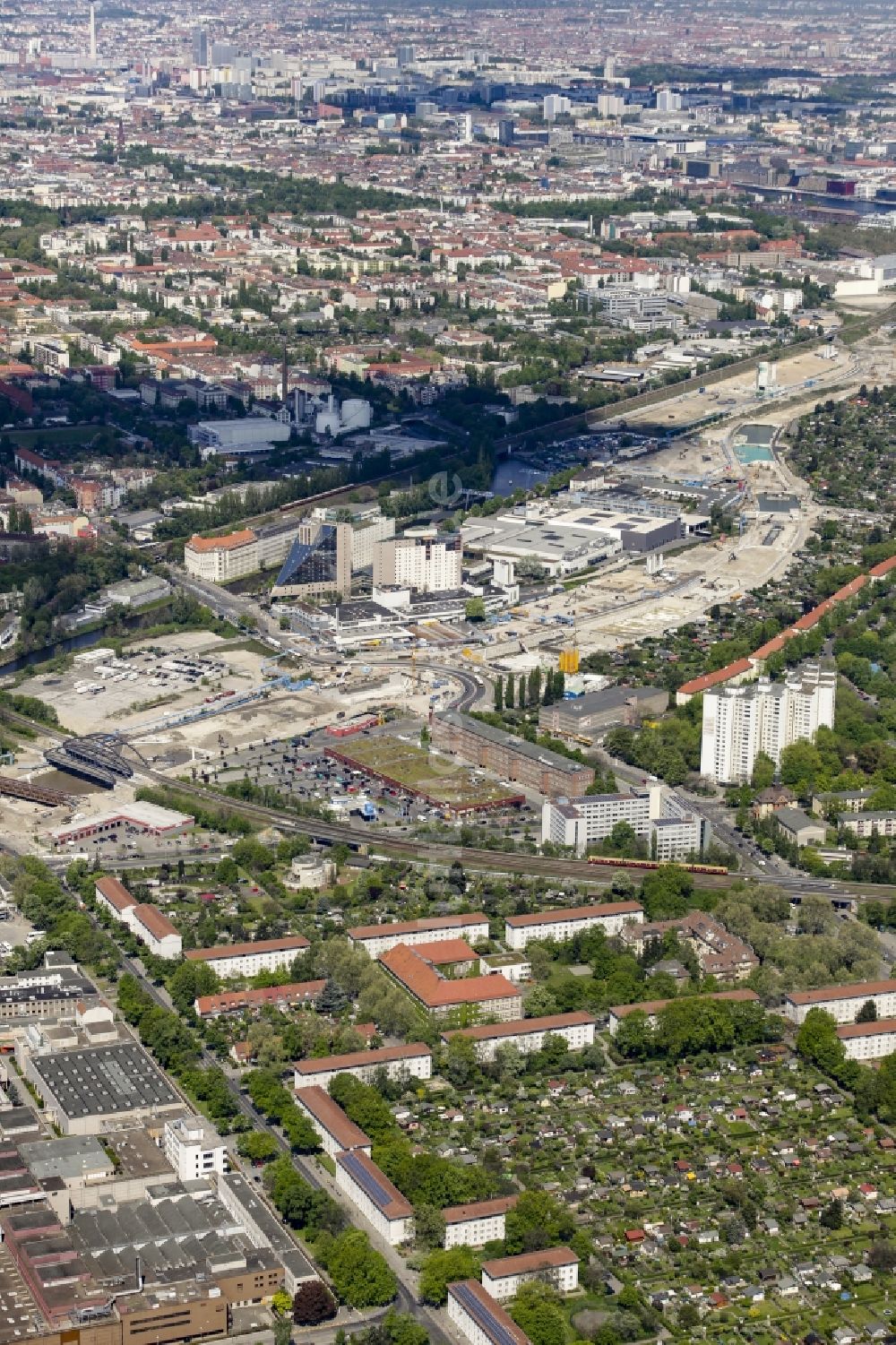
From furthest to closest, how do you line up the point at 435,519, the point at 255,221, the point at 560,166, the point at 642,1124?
1. the point at 560,166
2. the point at 255,221
3. the point at 435,519
4. the point at 642,1124

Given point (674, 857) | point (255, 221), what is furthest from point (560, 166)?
point (674, 857)

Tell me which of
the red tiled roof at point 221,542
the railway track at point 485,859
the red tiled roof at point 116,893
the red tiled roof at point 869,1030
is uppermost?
the red tiled roof at point 869,1030

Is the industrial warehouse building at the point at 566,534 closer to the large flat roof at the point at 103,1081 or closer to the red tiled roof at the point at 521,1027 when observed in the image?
the red tiled roof at the point at 521,1027

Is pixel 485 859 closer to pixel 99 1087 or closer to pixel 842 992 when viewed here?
pixel 842 992

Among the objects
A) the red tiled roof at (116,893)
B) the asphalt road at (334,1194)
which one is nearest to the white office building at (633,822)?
the red tiled roof at (116,893)

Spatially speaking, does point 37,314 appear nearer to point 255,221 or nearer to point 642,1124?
point 255,221

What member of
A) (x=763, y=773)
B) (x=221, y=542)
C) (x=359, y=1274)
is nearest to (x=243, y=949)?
(x=359, y=1274)

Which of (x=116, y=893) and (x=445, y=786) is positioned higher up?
(x=116, y=893)
